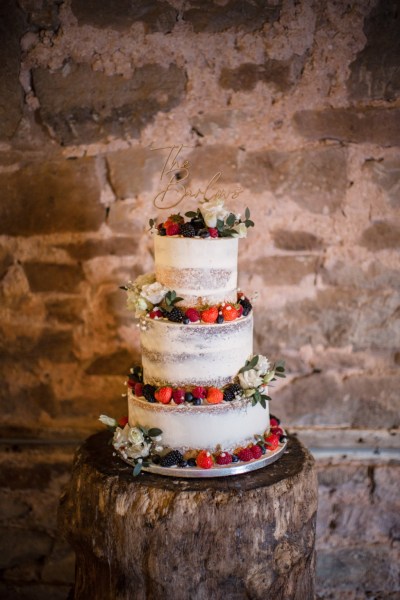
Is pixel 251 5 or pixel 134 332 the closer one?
pixel 251 5

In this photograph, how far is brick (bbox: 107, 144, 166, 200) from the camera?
254 cm

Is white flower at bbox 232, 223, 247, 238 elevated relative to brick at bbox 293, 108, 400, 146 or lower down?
lower down

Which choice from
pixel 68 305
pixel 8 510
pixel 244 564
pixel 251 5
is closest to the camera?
pixel 244 564

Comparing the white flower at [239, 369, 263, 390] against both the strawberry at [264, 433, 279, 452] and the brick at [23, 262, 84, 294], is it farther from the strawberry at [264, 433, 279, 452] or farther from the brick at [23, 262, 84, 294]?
the brick at [23, 262, 84, 294]

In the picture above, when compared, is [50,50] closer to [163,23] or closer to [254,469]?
[163,23]

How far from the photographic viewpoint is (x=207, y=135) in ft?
8.27

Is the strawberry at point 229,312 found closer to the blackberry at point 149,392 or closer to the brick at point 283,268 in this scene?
the blackberry at point 149,392

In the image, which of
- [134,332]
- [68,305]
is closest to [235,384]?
[134,332]

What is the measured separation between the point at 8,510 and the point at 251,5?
2.45 meters

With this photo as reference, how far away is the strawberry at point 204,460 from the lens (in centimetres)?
189

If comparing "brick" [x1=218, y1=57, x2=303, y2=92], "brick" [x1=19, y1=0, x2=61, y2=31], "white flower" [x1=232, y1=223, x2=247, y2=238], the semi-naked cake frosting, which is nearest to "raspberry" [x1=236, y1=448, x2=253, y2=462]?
the semi-naked cake frosting

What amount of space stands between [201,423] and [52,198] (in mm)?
1232

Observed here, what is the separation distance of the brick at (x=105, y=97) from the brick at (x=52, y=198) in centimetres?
17

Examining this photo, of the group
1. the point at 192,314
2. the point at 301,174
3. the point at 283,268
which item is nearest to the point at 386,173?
the point at 301,174
